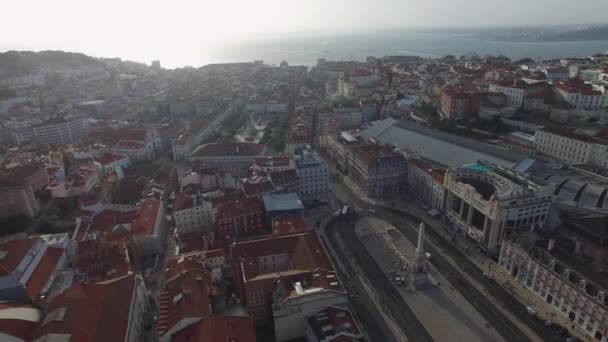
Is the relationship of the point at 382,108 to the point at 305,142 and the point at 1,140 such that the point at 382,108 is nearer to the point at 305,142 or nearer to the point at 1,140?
the point at 305,142

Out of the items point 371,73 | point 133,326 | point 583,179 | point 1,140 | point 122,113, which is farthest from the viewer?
point 371,73

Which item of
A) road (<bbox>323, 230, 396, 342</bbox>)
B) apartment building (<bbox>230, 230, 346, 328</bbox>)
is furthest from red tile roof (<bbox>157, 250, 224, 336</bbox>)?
road (<bbox>323, 230, 396, 342</bbox>)

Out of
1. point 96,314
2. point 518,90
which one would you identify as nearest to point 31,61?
point 96,314

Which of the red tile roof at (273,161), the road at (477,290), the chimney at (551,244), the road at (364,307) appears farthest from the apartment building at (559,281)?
the red tile roof at (273,161)

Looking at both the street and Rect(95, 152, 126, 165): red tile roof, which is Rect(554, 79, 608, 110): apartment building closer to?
the street

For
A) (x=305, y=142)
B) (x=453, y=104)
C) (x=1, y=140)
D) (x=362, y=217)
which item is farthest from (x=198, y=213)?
(x=1, y=140)

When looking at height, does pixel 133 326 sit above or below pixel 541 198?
below

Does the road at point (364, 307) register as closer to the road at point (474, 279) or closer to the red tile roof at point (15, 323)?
the road at point (474, 279)
